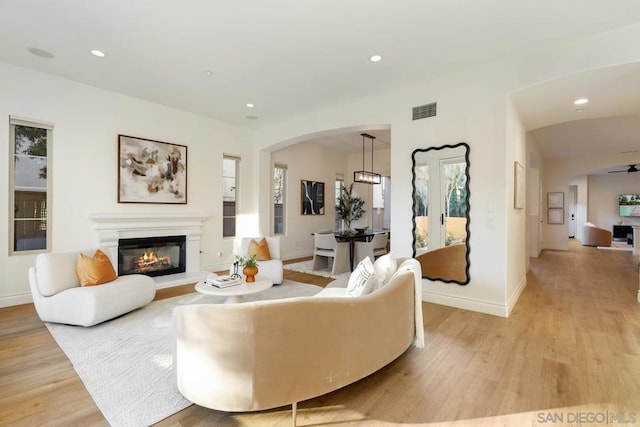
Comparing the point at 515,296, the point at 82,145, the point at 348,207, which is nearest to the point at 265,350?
the point at 515,296

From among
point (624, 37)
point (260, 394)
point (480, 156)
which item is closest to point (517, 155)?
point (480, 156)

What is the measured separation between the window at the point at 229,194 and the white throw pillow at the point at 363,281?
14.6 feet

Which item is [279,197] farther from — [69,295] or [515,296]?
[515,296]

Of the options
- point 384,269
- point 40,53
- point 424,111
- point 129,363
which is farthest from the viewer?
point 424,111

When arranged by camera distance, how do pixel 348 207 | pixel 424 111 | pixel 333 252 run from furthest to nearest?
pixel 348 207
pixel 333 252
pixel 424 111

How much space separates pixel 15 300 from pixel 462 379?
540 centimetres

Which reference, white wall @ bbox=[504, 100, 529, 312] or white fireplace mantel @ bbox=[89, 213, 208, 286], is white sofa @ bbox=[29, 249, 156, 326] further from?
white wall @ bbox=[504, 100, 529, 312]

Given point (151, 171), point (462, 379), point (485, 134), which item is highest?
point (485, 134)

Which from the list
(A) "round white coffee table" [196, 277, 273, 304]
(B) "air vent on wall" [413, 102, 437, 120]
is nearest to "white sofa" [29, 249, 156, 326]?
(A) "round white coffee table" [196, 277, 273, 304]

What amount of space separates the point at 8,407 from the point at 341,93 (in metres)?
4.76

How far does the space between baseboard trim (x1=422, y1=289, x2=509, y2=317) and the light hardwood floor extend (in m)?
0.13

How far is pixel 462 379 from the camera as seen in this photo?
222 cm

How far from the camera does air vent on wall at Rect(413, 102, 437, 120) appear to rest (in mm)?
4129

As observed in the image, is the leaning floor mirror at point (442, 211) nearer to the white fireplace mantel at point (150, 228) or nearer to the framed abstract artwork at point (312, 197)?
the white fireplace mantel at point (150, 228)
